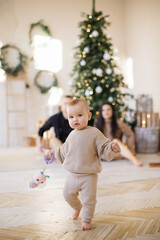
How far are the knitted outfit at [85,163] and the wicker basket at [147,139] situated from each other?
3.34 meters

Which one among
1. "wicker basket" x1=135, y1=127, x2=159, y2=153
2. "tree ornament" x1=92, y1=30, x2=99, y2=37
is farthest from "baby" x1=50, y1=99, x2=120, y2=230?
"wicker basket" x1=135, y1=127, x2=159, y2=153

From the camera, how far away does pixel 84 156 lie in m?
1.66

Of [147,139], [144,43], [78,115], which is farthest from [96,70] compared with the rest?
[78,115]

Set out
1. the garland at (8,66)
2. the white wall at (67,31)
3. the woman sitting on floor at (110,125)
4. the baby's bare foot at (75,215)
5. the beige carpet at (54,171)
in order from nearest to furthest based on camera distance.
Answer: the baby's bare foot at (75,215)
the beige carpet at (54,171)
the woman sitting on floor at (110,125)
the white wall at (67,31)
the garland at (8,66)

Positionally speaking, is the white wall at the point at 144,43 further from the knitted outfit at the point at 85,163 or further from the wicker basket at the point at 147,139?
the knitted outfit at the point at 85,163

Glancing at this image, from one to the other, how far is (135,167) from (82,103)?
2.15m

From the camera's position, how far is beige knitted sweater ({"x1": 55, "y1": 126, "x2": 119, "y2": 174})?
5.43 ft

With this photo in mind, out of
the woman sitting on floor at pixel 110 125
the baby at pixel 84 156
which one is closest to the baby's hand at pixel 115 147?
the baby at pixel 84 156

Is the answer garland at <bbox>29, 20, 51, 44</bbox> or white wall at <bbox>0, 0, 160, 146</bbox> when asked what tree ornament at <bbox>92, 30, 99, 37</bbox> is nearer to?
white wall at <bbox>0, 0, 160, 146</bbox>

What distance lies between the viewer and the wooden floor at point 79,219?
5.23 feet

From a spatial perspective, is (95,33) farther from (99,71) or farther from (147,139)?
(147,139)

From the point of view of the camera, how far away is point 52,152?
1810 mm

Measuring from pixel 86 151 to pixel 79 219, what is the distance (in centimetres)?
47

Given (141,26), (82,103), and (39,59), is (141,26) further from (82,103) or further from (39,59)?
(82,103)
